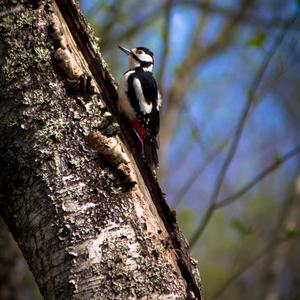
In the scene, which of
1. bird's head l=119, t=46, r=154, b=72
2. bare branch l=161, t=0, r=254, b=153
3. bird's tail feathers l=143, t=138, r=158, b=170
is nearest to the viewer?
bird's tail feathers l=143, t=138, r=158, b=170

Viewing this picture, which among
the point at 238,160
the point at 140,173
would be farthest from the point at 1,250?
the point at 238,160

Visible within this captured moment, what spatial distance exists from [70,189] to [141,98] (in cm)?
170

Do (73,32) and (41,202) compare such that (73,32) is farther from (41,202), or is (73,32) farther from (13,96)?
(41,202)

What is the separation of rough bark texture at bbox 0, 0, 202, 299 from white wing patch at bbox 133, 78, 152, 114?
1234mm

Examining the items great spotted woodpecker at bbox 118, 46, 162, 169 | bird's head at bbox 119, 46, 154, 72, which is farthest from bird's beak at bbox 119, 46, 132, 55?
great spotted woodpecker at bbox 118, 46, 162, 169

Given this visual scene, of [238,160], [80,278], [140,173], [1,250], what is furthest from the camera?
[238,160]

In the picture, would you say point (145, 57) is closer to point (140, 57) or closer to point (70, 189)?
point (140, 57)

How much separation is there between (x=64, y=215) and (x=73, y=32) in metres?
0.87

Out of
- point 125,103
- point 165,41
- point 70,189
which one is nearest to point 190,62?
point 165,41

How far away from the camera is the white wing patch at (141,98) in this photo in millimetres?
3720

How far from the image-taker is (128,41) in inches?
235

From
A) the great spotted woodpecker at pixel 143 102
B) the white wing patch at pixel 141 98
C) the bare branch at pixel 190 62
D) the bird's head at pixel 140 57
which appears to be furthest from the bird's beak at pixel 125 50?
the bare branch at pixel 190 62

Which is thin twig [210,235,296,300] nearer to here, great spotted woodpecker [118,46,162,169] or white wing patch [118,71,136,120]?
great spotted woodpecker [118,46,162,169]

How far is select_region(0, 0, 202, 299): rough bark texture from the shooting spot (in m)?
2.08
